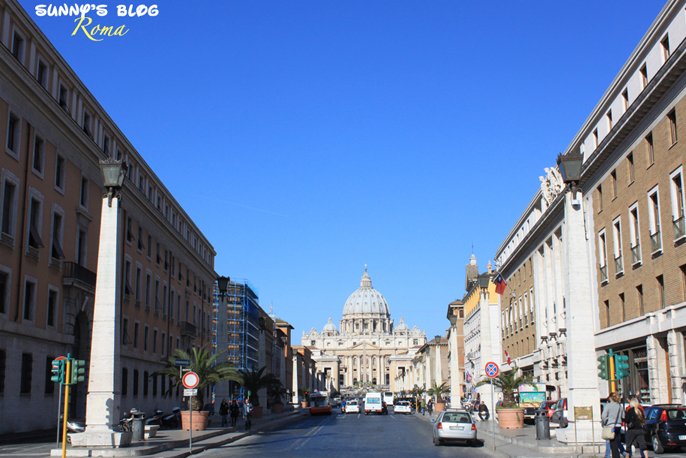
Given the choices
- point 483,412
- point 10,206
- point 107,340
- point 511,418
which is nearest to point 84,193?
point 10,206

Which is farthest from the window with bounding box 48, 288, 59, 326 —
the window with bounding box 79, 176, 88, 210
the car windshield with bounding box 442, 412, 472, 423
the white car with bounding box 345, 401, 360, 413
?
the white car with bounding box 345, 401, 360, 413

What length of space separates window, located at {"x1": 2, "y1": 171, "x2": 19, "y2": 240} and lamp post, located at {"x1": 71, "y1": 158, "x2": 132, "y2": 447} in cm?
793

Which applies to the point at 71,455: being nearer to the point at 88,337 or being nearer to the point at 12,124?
the point at 12,124

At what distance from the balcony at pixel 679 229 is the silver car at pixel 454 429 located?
10.7 metres

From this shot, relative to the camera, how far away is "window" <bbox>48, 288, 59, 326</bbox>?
32844 mm

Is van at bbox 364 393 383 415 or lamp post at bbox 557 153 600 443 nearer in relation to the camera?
lamp post at bbox 557 153 600 443

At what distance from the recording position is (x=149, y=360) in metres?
49.6

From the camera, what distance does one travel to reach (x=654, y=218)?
3133 centimetres

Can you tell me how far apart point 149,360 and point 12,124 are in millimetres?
24094

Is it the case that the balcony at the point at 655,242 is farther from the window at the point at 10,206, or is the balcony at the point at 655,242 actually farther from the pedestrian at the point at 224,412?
the window at the point at 10,206

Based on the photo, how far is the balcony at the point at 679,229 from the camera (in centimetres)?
2791

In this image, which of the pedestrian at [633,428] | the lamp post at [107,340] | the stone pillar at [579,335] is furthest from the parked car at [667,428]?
the lamp post at [107,340]

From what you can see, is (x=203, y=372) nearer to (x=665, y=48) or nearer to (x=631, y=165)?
(x=631, y=165)

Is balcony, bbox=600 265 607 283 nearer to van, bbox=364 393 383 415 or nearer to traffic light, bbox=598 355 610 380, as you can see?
traffic light, bbox=598 355 610 380
